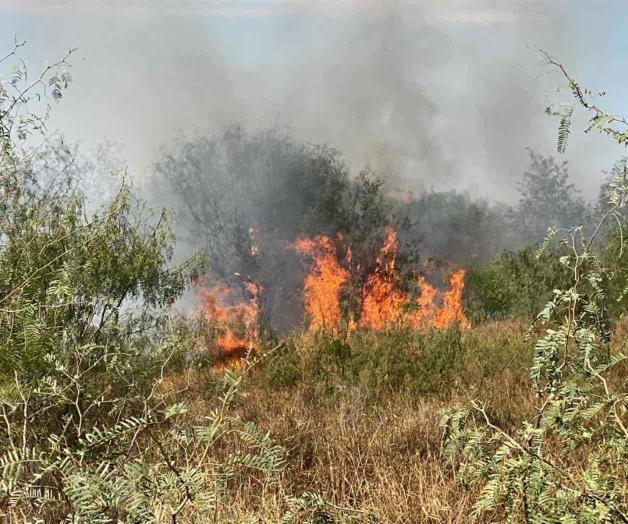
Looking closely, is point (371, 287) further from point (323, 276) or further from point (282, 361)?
point (282, 361)

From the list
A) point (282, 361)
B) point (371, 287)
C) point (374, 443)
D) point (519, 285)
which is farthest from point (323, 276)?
point (374, 443)

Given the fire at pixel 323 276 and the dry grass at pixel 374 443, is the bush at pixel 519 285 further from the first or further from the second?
the dry grass at pixel 374 443

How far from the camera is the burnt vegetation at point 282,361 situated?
5.39ft

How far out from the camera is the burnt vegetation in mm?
1643

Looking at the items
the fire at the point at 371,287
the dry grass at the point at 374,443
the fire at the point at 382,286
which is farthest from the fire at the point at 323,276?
the dry grass at the point at 374,443

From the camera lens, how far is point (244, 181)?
21844 millimetres

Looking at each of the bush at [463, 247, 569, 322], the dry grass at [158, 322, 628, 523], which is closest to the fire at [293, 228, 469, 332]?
the bush at [463, 247, 569, 322]

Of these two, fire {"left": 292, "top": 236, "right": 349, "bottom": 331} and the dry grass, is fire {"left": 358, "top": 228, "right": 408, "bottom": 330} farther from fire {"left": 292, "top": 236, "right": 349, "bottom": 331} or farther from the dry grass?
the dry grass

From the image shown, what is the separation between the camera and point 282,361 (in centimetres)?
748

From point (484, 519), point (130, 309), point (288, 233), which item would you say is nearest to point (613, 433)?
point (484, 519)

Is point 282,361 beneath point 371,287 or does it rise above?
beneath

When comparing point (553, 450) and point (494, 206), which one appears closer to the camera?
point (553, 450)

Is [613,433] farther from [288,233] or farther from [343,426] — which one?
[288,233]

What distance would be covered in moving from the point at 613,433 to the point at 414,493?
55.8 inches
